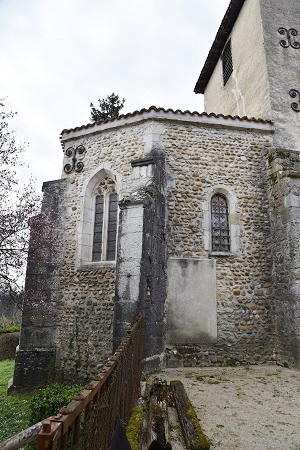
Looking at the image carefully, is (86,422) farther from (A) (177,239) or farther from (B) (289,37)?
(B) (289,37)

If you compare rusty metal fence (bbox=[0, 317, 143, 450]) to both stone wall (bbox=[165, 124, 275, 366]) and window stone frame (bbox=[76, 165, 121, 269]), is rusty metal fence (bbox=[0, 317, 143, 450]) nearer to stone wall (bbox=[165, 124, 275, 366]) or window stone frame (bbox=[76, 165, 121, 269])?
stone wall (bbox=[165, 124, 275, 366])

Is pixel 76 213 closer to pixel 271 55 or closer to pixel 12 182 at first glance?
pixel 12 182

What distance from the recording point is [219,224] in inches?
319

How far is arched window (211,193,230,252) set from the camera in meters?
7.97

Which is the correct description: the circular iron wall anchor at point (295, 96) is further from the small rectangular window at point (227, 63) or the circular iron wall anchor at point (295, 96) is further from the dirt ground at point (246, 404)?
the dirt ground at point (246, 404)

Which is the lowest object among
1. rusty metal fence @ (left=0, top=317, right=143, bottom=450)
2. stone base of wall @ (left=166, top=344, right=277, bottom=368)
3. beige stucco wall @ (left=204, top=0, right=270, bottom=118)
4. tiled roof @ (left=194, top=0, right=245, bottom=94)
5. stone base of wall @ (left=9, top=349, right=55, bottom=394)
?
stone base of wall @ (left=9, top=349, right=55, bottom=394)

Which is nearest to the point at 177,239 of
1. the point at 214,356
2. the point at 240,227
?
the point at 240,227

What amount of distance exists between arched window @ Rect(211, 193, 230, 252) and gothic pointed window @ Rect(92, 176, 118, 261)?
8.95ft

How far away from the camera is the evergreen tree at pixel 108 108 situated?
16.1 m

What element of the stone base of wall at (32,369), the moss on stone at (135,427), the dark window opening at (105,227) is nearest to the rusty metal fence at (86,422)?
the moss on stone at (135,427)

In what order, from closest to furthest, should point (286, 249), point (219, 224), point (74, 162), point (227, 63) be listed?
point (286, 249) < point (219, 224) < point (74, 162) < point (227, 63)

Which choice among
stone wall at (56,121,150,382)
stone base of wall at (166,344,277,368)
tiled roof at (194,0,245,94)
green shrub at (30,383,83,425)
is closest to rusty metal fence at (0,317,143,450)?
green shrub at (30,383,83,425)

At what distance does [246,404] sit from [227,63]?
41.5 ft

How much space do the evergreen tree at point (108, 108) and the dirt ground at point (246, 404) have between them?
13524 mm
